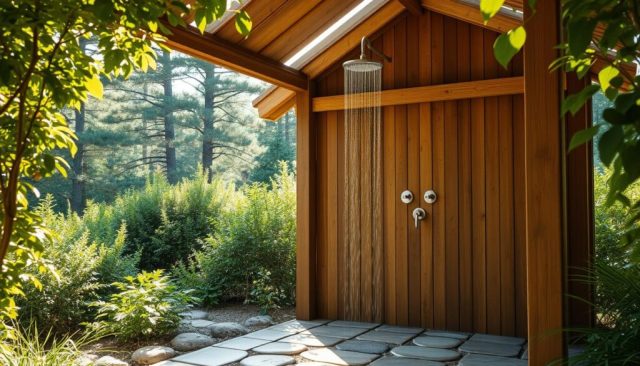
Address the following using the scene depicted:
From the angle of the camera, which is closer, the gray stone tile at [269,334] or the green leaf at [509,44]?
the green leaf at [509,44]

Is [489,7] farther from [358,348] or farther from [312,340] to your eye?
[312,340]

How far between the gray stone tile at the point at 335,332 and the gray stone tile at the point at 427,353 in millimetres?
523

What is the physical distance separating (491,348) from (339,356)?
1.10m

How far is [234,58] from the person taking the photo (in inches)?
163

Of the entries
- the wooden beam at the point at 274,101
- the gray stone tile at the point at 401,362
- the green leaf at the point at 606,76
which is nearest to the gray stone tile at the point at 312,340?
the gray stone tile at the point at 401,362

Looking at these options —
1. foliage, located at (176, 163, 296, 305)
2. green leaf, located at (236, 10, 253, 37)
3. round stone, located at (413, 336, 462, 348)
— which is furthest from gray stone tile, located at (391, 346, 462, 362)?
green leaf, located at (236, 10, 253, 37)

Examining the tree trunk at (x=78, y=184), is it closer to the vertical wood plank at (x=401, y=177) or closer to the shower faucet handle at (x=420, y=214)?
the vertical wood plank at (x=401, y=177)

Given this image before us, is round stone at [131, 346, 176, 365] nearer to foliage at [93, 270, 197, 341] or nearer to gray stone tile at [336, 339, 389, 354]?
foliage at [93, 270, 197, 341]

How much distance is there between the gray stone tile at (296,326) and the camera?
4496 mm

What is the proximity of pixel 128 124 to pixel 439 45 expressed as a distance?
12.1m

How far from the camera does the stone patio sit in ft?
11.6

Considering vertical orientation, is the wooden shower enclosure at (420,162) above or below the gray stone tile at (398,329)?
above

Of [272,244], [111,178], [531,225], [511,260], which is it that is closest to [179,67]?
[111,178]

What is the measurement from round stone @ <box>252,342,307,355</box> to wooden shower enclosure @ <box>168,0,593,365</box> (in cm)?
98
